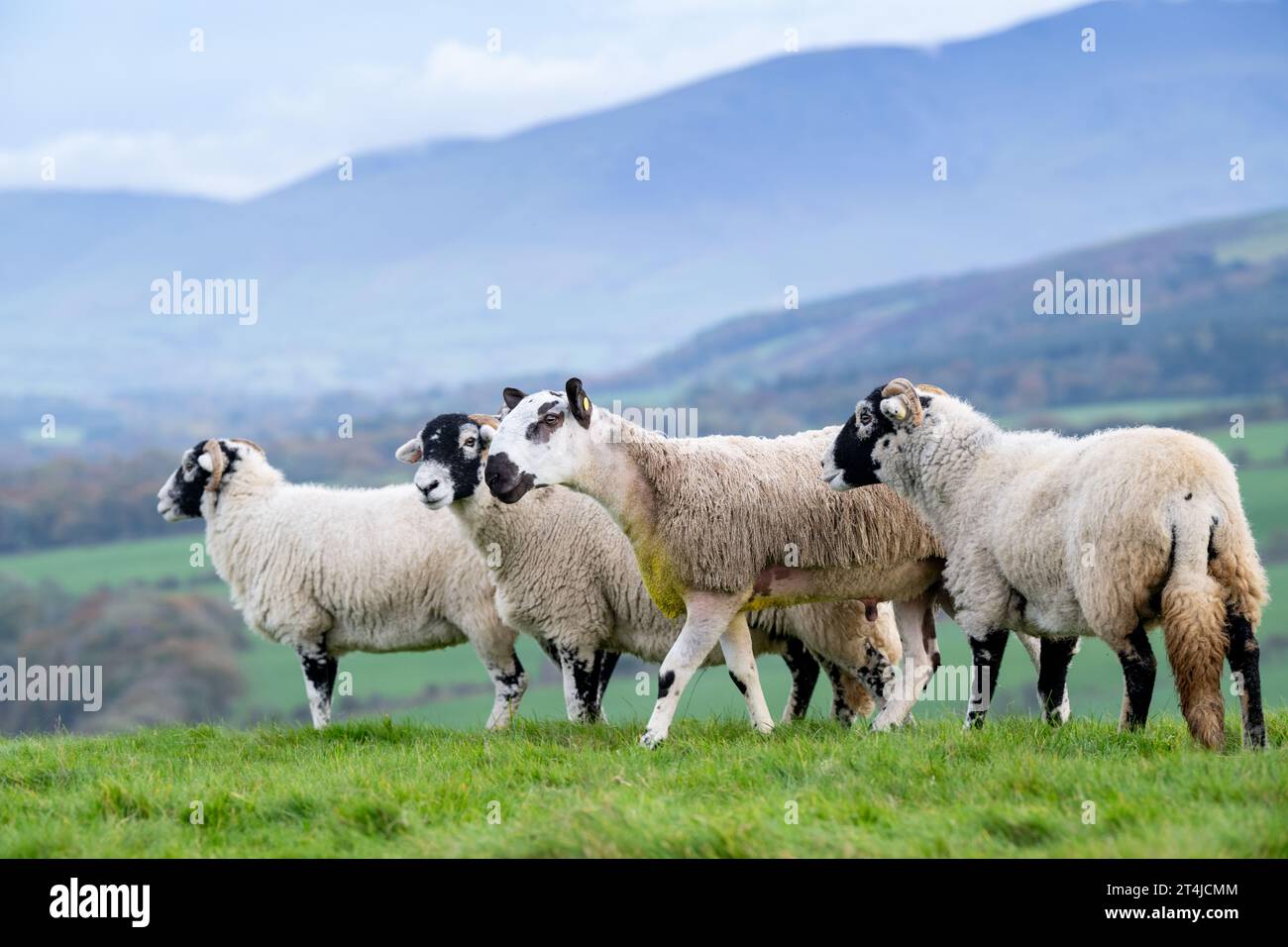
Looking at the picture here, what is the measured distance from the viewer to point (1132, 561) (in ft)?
26.9

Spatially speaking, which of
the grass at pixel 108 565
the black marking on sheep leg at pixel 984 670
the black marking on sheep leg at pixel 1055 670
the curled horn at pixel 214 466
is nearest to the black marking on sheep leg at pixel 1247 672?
the black marking on sheep leg at pixel 984 670

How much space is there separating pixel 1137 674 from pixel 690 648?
9.71 ft

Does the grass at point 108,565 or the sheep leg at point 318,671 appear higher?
the sheep leg at point 318,671

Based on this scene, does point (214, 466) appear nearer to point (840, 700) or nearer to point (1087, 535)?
point (840, 700)

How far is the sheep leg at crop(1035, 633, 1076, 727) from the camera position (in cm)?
1021

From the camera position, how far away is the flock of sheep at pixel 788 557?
26.9 ft

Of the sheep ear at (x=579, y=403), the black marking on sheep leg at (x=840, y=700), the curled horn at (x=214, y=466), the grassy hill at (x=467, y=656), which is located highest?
the sheep ear at (x=579, y=403)

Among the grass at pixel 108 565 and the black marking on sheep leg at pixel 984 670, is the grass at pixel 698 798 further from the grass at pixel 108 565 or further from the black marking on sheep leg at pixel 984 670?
the grass at pixel 108 565

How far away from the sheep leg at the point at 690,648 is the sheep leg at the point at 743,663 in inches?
4.0

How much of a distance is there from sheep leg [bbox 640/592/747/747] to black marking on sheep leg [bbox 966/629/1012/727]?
61.5 inches

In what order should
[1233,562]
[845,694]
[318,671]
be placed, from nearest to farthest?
1. [1233,562]
2. [845,694]
3. [318,671]

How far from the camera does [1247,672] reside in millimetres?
8086

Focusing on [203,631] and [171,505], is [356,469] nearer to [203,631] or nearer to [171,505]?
[203,631]

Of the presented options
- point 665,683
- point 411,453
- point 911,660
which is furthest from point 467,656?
point 665,683
